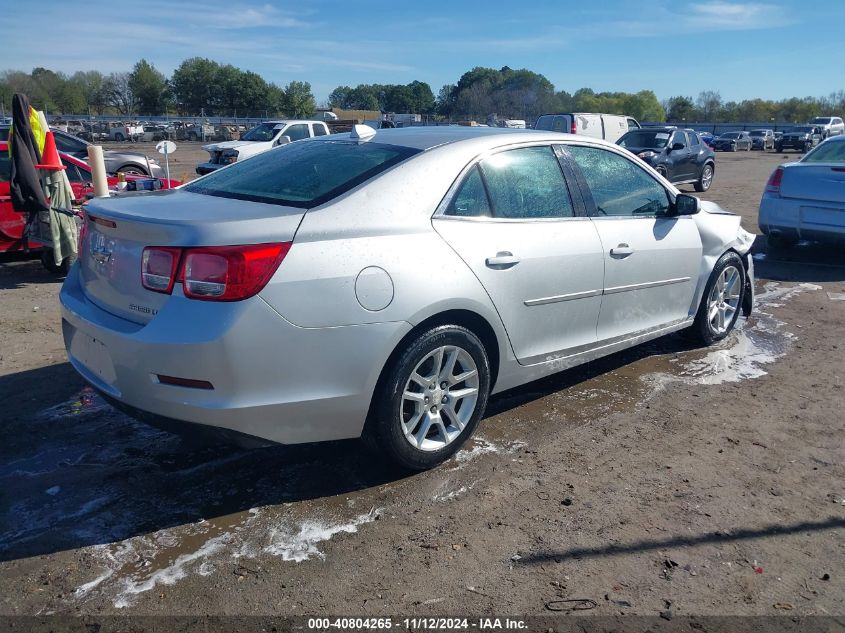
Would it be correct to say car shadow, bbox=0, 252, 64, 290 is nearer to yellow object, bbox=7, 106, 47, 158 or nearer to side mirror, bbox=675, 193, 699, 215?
yellow object, bbox=7, 106, 47, 158

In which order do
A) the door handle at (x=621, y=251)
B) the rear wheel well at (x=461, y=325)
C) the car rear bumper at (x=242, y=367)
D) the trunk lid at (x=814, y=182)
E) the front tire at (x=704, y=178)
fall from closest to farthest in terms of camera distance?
the car rear bumper at (x=242, y=367) < the rear wheel well at (x=461, y=325) < the door handle at (x=621, y=251) < the trunk lid at (x=814, y=182) < the front tire at (x=704, y=178)

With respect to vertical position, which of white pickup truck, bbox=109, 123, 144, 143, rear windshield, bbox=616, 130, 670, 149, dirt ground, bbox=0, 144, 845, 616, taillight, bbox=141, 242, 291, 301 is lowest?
dirt ground, bbox=0, 144, 845, 616

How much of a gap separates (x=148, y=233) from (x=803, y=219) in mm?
8325

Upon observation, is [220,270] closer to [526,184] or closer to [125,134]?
[526,184]

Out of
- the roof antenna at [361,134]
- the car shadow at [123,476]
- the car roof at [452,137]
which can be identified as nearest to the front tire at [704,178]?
the car roof at [452,137]

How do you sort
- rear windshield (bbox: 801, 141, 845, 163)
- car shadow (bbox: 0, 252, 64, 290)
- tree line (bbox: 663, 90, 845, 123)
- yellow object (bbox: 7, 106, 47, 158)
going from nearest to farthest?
yellow object (bbox: 7, 106, 47, 158) < car shadow (bbox: 0, 252, 64, 290) < rear windshield (bbox: 801, 141, 845, 163) < tree line (bbox: 663, 90, 845, 123)

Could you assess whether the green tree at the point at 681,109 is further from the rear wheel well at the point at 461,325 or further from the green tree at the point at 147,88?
the rear wheel well at the point at 461,325

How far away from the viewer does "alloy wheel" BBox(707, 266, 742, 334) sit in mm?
5516

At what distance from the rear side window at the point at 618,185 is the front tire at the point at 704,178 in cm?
1592

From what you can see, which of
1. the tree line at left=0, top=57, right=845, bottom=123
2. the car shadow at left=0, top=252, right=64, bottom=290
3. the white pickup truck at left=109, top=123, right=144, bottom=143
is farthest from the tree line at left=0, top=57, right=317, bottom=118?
the car shadow at left=0, top=252, right=64, bottom=290

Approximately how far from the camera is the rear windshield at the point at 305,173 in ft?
11.3

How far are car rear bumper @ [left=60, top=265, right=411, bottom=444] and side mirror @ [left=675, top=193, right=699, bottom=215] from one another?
8.63ft

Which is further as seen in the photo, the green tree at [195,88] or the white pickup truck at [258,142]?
the green tree at [195,88]

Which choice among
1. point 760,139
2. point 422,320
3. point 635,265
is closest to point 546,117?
point 635,265
